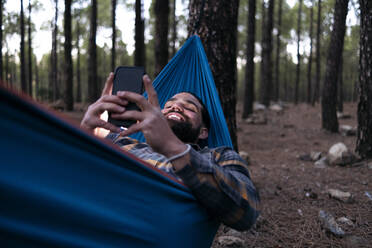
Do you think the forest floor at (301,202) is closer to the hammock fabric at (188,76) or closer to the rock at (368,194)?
the rock at (368,194)

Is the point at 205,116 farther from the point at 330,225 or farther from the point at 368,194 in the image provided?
the point at 368,194

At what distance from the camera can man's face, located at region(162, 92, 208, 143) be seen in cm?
184

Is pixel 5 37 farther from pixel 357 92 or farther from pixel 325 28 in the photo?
pixel 357 92

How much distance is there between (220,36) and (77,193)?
2217mm

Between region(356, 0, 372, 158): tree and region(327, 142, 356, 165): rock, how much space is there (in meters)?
0.17

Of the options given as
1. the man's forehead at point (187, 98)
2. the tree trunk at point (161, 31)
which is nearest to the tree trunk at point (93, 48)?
the tree trunk at point (161, 31)

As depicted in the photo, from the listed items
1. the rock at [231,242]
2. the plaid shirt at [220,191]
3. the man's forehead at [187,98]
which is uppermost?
the man's forehead at [187,98]

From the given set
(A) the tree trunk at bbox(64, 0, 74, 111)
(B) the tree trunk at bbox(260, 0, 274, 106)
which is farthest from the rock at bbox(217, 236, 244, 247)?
(A) the tree trunk at bbox(64, 0, 74, 111)

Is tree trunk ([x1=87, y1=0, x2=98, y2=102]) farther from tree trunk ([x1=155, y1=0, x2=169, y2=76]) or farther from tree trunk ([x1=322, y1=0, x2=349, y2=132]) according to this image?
tree trunk ([x1=322, y1=0, x2=349, y2=132])

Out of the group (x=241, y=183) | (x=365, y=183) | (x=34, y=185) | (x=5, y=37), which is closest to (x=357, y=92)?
(x=365, y=183)

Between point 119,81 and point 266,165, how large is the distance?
3670 mm

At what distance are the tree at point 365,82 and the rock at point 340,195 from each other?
1.41 meters

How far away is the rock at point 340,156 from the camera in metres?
4.18

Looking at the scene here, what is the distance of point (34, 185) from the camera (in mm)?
917
